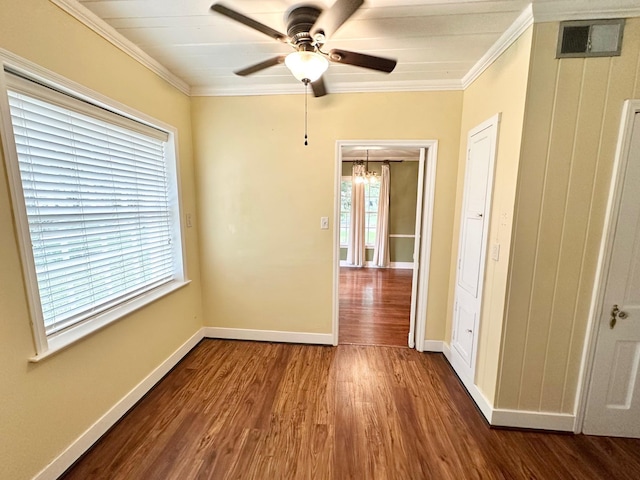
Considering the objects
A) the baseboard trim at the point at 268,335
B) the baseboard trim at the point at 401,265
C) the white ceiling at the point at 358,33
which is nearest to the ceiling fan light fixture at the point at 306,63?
the white ceiling at the point at 358,33

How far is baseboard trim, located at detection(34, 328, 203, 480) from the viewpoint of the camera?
140 centimetres

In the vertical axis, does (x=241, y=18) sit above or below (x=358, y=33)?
below

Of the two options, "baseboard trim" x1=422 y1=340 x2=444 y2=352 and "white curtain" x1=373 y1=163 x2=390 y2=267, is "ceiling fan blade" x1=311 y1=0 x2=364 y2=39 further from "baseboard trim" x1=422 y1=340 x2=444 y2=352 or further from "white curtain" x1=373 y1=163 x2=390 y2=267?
"white curtain" x1=373 y1=163 x2=390 y2=267

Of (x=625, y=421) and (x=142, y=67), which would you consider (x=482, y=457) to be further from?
(x=142, y=67)

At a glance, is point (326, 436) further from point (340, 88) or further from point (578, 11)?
point (578, 11)

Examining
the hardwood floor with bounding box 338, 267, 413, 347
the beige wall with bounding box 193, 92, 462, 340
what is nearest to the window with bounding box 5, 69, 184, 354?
the beige wall with bounding box 193, 92, 462, 340

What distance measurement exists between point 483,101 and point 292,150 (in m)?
1.61

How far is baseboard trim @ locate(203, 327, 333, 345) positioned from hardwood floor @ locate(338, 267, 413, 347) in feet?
0.83

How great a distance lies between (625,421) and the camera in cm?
169

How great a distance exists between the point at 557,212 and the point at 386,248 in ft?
14.9

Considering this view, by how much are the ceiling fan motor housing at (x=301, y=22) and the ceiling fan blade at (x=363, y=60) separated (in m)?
0.16

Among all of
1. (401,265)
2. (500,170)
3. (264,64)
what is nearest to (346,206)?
(401,265)

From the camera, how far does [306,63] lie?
1389 millimetres

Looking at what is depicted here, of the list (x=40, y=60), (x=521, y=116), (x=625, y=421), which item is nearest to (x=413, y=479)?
(x=625, y=421)
